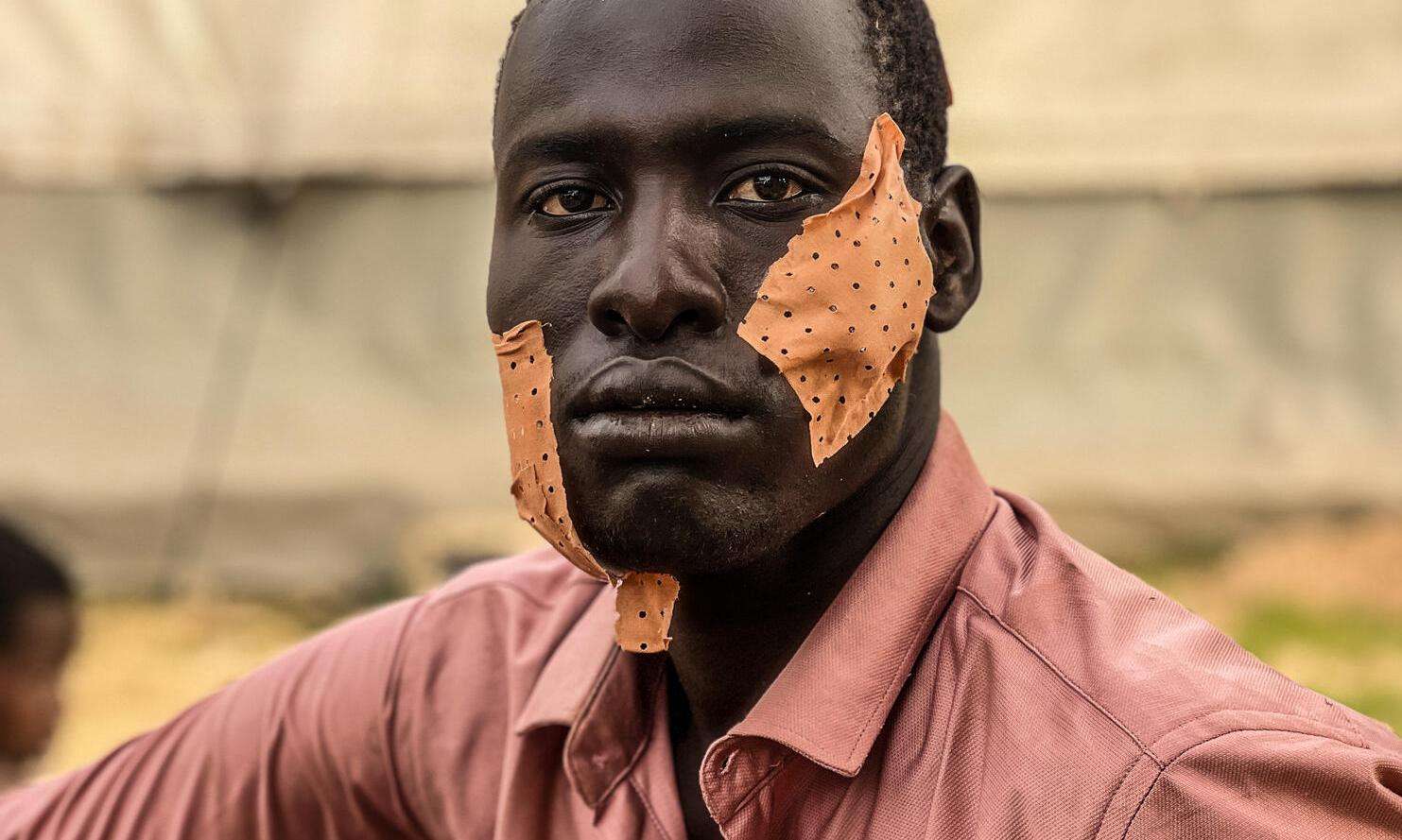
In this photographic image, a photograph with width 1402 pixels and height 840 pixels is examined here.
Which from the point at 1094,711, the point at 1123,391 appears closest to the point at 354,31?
the point at 1123,391

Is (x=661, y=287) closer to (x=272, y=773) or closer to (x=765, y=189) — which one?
Result: (x=765, y=189)

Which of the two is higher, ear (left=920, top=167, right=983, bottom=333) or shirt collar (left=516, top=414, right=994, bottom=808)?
ear (left=920, top=167, right=983, bottom=333)

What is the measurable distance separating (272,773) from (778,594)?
888 millimetres

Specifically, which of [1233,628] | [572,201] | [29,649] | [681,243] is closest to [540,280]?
[572,201]

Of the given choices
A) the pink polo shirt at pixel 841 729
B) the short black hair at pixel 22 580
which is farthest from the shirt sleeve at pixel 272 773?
the short black hair at pixel 22 580

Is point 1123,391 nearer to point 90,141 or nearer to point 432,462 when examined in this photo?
point 432,462

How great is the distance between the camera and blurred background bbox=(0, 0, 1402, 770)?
5055mm

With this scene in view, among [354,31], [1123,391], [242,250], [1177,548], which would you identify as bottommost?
[1177,548]

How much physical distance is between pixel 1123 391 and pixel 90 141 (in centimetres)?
328

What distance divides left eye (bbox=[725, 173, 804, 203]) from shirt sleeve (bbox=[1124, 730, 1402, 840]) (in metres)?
0.73

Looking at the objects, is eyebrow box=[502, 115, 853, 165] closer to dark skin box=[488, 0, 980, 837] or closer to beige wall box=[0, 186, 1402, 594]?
dark skin box=[488, 0, 980, 837]

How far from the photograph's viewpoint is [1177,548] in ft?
17.4

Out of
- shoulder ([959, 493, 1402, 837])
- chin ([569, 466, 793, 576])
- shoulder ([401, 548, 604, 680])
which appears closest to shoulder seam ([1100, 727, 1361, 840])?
shoulder ([959, 493, 1402, 837])

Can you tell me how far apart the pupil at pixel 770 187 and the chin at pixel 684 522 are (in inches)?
12.8
